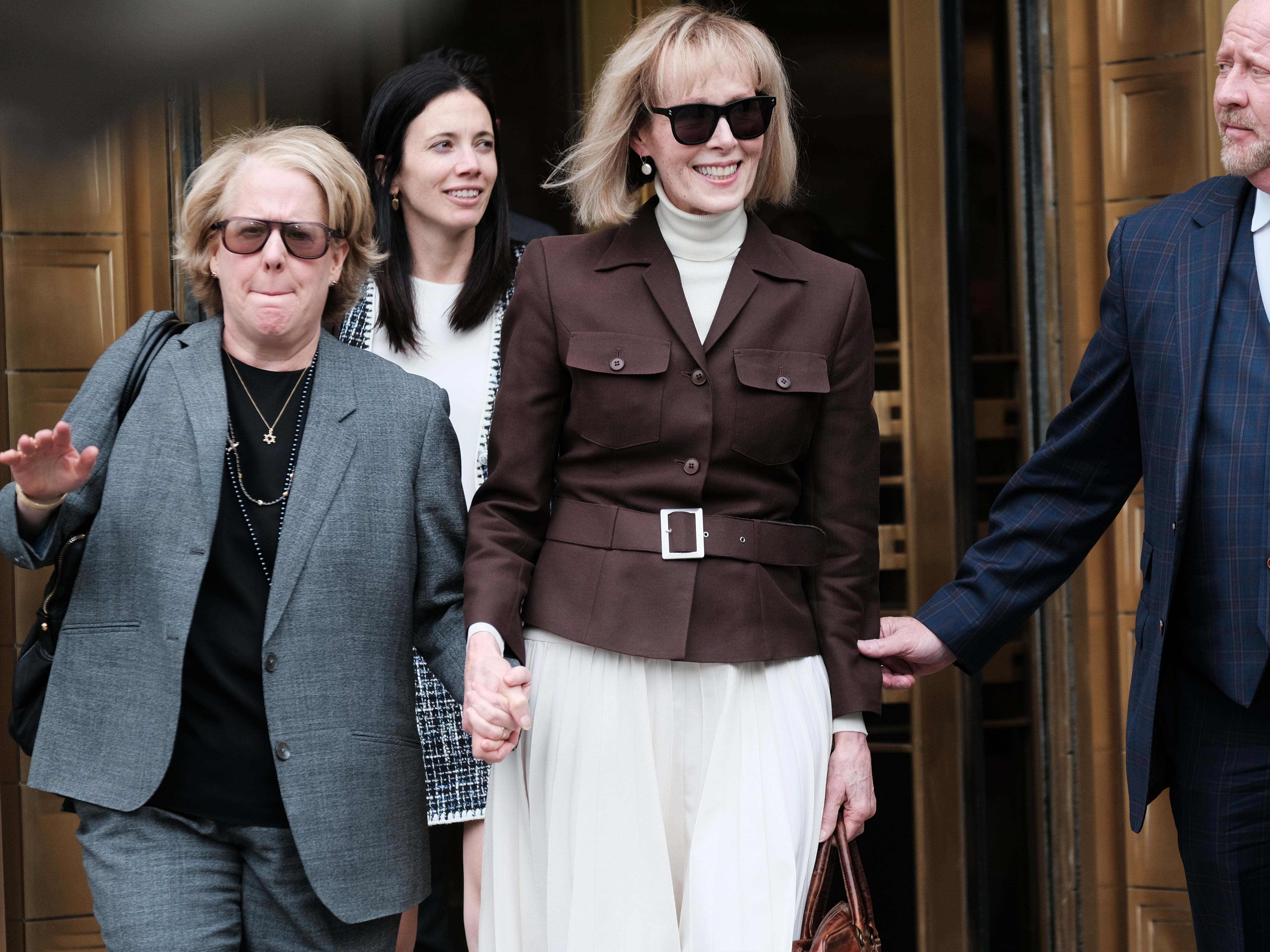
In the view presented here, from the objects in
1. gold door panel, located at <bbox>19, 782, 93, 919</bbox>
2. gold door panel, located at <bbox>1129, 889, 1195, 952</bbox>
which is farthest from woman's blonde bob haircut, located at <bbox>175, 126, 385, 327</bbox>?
gold door panel, located at <bbox>1129, 889, 1195, 952</bbox>

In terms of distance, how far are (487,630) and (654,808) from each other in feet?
1.30

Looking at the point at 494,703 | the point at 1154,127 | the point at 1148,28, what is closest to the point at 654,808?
the point at 494,703

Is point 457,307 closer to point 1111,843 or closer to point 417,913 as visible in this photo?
point 417,913

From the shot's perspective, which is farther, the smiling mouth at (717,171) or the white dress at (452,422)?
the white dress at (452,422)

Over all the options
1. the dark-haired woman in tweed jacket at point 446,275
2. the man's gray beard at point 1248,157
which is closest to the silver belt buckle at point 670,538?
the dark-haired woman in tweed jacket at point 446,275

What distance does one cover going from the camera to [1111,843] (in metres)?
4.29

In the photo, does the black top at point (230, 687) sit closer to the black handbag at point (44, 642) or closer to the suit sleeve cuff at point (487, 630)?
the black handbag at point (44, 642)

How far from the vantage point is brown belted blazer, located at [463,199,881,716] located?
246 centimetres

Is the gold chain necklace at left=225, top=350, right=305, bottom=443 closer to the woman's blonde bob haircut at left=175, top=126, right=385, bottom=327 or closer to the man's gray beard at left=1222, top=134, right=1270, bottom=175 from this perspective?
the woman's blonde bob haircut at left=175, top=126, right=385, bottom=327

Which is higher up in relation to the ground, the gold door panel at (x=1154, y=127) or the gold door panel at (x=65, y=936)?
the gold door panel at (x=1154, y=127)

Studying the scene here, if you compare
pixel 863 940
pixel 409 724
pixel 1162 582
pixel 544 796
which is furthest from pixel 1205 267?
pixel 409 724

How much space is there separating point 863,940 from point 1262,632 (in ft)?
2.80

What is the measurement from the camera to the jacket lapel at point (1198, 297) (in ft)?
8.27

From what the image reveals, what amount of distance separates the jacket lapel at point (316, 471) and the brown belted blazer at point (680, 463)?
0.26 m
